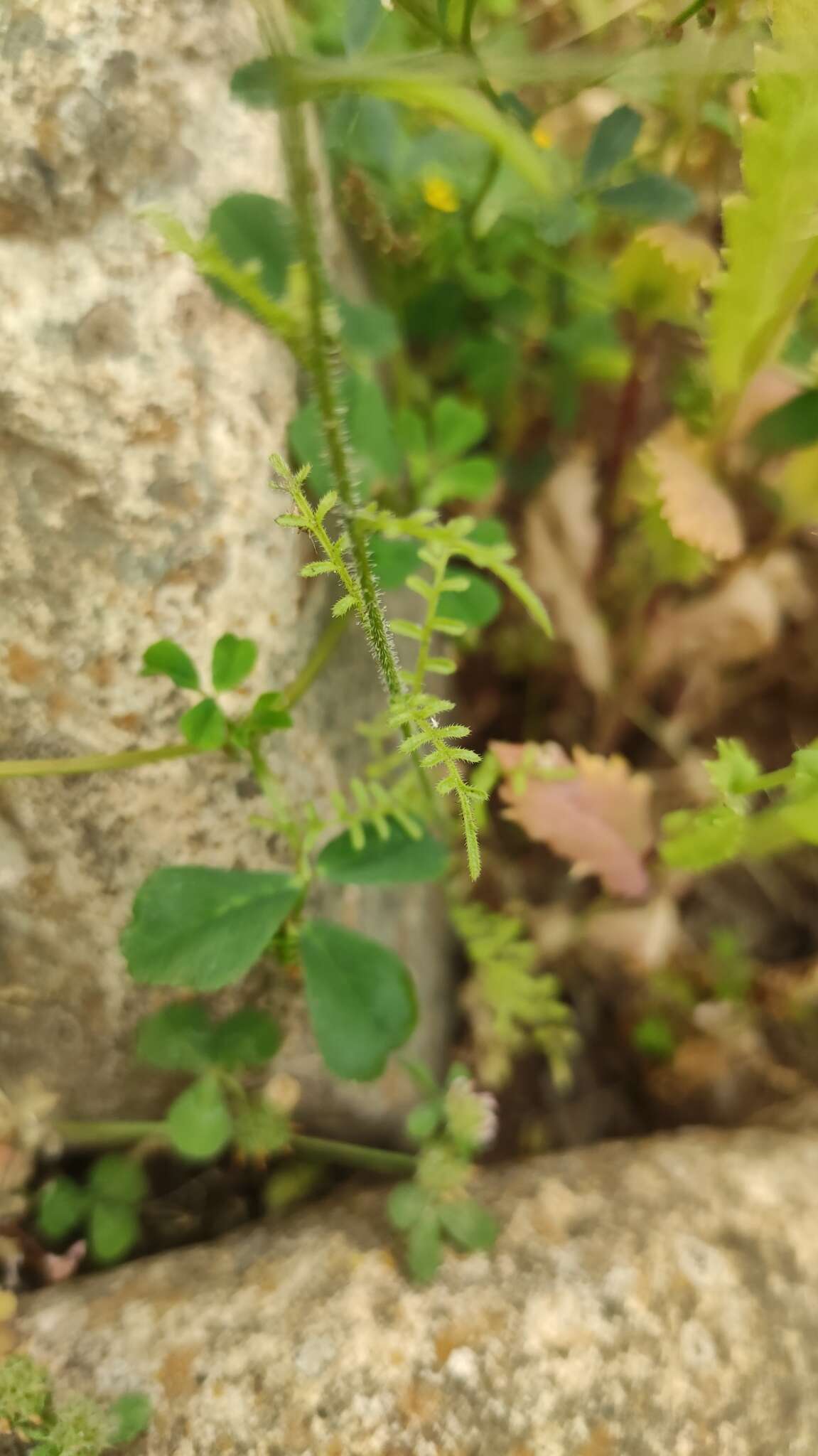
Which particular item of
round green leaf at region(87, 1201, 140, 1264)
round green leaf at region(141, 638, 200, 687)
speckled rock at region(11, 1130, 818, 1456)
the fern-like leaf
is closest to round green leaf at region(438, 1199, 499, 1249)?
speckled rock at region(11, 1130, 818, 1456)

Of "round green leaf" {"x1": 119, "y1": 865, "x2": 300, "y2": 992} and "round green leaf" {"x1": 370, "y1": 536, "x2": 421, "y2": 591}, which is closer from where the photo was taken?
"round green leaf" {"x1": 119, "y1": 865, "x2": 300, "y2": 992}

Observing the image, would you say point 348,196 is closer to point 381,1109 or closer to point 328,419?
point 328,419

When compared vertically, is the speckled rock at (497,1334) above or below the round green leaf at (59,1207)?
below

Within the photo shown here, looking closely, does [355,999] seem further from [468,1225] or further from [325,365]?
[325,365]

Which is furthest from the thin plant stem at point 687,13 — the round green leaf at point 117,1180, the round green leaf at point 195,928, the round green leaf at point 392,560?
the round green leaf at point 117,1180

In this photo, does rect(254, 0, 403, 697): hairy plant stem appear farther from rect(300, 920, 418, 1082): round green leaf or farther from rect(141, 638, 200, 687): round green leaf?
rect(300, 920, 418, 1082): round green leaf

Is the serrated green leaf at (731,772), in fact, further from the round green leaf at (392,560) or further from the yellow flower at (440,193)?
the yellow flower at (440,193)
